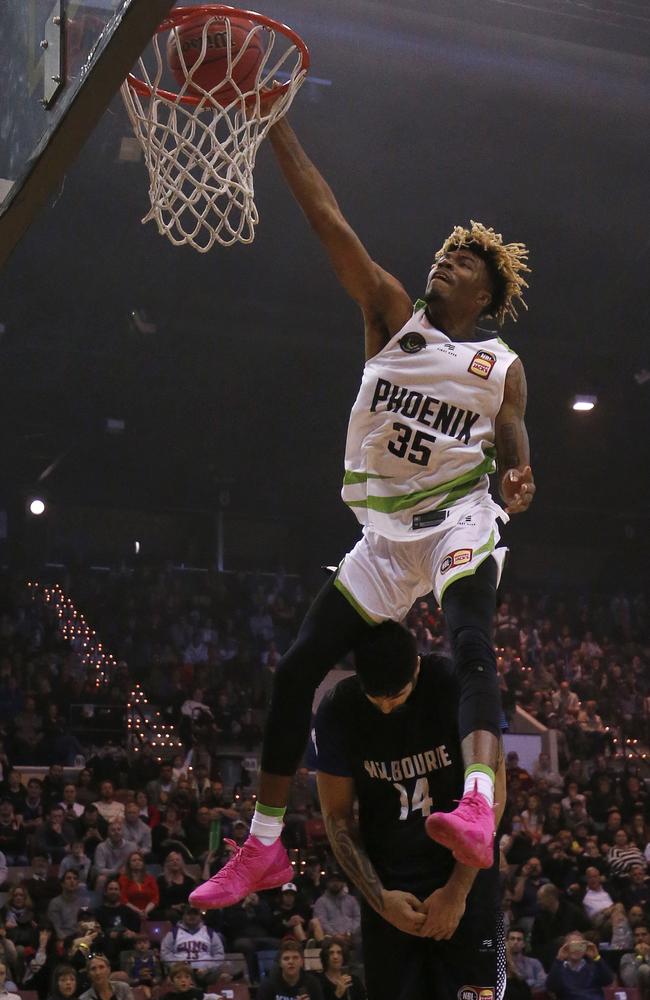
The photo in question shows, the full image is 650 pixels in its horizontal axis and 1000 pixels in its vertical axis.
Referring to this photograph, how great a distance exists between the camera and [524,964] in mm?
10352

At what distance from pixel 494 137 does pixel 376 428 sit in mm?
10731

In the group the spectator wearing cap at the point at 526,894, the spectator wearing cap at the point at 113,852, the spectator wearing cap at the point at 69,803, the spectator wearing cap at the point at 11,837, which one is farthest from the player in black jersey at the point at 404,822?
the spectator wearing cap at the point at 69,803

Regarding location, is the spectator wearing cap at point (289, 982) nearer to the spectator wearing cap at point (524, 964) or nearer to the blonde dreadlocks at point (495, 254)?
Result: the spectator wearing cap at point (524, 964)

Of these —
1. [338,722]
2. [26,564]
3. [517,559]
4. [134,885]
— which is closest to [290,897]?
[134,885]

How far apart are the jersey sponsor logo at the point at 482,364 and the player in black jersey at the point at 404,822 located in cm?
87

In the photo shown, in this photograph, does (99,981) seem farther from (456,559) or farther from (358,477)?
(456,559)

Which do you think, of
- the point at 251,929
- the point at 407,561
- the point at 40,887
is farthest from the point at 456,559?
the point at 40,887

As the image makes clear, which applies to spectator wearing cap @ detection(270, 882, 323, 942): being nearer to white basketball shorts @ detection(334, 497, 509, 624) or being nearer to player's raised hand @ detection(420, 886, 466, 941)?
player's raised hand @ detection(420, 886, 466, 941)

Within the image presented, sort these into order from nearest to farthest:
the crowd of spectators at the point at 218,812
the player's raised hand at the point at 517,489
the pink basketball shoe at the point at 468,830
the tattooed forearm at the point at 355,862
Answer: the pink basketball shoe at the point at 468,830 < the player's raised hand at the point at 517,489 < the tattooed forearm at the point at 355,862 < the crowd of spectators at the point at 218,812

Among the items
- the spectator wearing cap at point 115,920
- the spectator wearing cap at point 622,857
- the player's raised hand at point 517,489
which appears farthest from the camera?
the spectator wearing cap at point 622,857

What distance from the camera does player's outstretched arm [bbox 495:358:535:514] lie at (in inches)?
153

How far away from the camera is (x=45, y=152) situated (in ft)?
11.4

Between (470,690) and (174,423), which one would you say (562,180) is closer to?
(174,423)

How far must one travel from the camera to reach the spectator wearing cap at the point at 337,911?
35.0 ft
